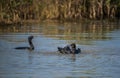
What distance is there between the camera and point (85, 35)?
31641mm

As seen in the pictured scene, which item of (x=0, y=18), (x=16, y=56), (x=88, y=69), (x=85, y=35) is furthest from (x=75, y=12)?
(x=88, y=69)

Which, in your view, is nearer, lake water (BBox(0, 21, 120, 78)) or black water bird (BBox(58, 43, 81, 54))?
lake water (BBox(0, 21, 120, 78))

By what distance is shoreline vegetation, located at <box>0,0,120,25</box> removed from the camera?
4650 centimetres

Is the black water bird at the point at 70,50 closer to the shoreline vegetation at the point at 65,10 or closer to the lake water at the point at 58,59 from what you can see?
the lake water at the point at 58,59

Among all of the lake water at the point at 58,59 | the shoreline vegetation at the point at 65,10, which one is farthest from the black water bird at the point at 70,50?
→ the shoreline vegetation at the point at 65,10

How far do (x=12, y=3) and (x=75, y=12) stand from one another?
26.8 ft

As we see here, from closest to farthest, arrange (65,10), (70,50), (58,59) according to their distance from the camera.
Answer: (58,59) < (70,50) < (65,10)

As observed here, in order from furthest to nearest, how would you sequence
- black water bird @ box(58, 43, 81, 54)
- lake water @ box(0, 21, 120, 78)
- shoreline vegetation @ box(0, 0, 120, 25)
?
1. shoreline vegetation @ box(0, 0, 120, 25)
2. black water bird @ box(58, 43, 81, 54)
3. lake water @ box(0, 21, 120, 78)

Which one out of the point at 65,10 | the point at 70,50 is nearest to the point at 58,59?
the point at 70,50

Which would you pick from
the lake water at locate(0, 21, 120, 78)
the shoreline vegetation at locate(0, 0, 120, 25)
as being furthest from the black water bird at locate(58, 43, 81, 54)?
the shoreline vegetation at locate(0, 0, 120, 25)

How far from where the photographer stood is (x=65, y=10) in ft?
157

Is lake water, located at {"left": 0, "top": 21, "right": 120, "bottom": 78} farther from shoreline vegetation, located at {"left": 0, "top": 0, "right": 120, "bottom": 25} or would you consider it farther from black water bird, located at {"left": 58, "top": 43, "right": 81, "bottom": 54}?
shoreline vegetation, located at {"left": 0, "top": 0, "right": 120, "bottom": 25}

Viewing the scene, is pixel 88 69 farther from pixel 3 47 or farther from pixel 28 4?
pixel 28 4

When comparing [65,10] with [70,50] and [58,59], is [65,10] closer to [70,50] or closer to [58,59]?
[70,50]
